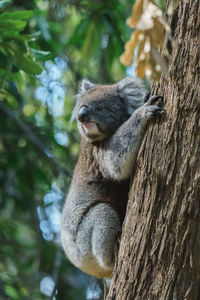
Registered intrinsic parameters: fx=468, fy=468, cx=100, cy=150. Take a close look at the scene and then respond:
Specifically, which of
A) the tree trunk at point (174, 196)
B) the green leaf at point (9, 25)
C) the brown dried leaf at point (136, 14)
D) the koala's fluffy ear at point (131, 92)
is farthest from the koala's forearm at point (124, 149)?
the brown dried leaf at point (136, 14)

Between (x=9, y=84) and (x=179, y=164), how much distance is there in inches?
176

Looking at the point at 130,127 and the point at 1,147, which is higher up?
the point at 130,127

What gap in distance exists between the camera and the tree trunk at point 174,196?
3104mm

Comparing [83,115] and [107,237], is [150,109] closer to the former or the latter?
[83,115]

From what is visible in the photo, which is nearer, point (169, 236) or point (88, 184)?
point (169, 236)

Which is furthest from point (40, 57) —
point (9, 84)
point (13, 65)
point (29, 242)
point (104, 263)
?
point (29, 242)

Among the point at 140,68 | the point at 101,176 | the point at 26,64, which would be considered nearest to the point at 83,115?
the point at 101,176

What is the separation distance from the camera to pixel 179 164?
3133 millimetres

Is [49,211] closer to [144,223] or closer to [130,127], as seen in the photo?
[130,127]

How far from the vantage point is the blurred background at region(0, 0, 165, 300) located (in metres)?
6.59

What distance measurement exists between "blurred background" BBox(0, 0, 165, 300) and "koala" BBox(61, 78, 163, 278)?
4.13 ft

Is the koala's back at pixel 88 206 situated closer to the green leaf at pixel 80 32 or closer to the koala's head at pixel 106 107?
the koala's head at pixel 106 107

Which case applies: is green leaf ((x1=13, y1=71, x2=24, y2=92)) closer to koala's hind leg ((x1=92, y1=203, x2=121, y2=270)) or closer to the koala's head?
the koala's head

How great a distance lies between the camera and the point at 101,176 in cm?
475
